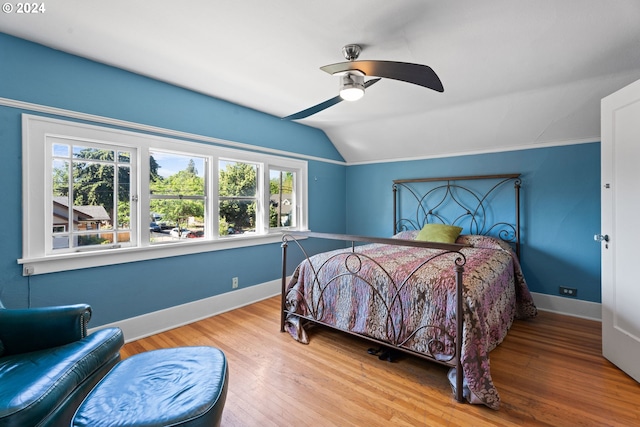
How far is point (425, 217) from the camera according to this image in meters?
4.40

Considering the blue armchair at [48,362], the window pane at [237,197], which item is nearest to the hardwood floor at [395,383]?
the blue armchair at [48,362]

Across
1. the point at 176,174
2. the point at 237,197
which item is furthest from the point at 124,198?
the point at 237,197

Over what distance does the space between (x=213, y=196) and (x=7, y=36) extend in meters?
1.96

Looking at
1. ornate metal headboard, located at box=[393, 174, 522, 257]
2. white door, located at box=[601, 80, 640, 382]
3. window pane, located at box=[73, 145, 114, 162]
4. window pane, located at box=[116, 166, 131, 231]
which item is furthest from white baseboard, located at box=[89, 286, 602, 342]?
window pane, located at box=[73, 145, 114, 162]

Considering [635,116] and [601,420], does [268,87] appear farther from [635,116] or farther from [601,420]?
[601,420]

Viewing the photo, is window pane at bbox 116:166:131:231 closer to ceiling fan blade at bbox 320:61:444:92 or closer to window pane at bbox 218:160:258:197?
window pane at bbox 218:160:258:197

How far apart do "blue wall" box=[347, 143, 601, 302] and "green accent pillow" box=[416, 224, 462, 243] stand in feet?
2.73

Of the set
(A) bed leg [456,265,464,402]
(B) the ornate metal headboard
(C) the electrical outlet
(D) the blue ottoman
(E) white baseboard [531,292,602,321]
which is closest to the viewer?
(D) the blue ottoman

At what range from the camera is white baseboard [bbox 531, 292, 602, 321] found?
3.20 m

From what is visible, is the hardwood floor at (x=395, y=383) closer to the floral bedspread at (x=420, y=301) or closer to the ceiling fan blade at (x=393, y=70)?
the floral bedspread at (x=420, y=301)

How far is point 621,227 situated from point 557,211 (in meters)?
1.36

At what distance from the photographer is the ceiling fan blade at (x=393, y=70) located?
5.67 feet

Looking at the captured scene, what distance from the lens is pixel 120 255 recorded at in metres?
2.62

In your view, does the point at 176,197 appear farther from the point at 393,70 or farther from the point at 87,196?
the point at 393,70
